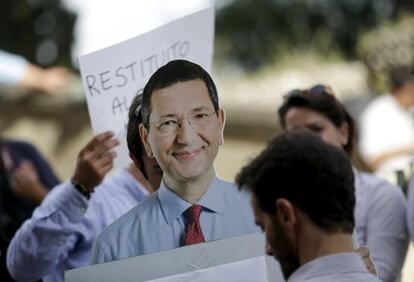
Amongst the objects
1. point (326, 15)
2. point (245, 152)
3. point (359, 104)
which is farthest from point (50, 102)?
point (326, 15)

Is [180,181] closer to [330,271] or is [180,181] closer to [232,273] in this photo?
[232,273]

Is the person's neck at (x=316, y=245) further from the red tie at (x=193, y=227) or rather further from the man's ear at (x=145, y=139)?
the man's ear at (x=145, y=139)

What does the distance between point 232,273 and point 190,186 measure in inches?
11.8

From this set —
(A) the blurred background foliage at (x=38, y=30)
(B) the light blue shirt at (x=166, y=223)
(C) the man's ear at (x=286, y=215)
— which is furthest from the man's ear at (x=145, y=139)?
(A) the blurred background foliage at (x=38, y=30)

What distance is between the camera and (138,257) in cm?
340

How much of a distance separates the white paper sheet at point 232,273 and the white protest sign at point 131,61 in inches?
24.1

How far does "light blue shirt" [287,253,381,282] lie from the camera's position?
2914 millimetres

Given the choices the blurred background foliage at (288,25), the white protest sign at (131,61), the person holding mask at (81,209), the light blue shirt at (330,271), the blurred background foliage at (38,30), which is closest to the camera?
the light blue shirt at (330,271)

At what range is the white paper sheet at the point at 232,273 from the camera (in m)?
3.42

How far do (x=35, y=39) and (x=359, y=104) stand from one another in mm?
6055

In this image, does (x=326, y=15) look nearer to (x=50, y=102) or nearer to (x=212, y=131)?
(x=50, y=102)

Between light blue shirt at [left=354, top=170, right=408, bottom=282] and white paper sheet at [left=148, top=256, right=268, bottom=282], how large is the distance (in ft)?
3.58

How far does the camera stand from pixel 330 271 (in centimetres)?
292

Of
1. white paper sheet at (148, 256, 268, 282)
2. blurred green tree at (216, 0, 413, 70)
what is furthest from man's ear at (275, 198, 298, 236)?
blurred green tree at (216, 0, 413, 70)
